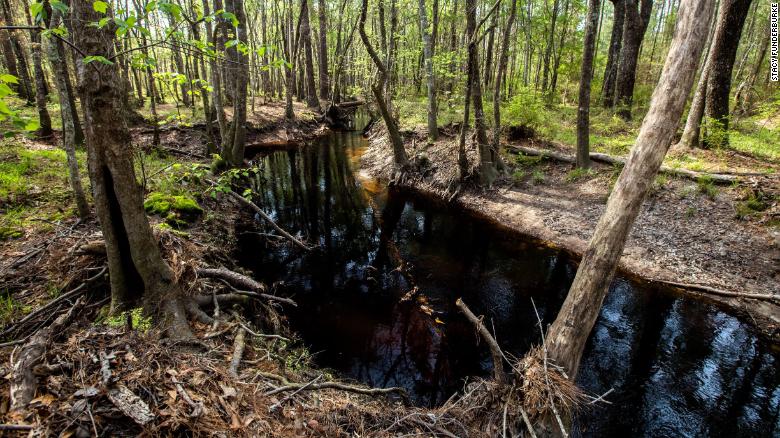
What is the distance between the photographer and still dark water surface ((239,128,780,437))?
213 inches

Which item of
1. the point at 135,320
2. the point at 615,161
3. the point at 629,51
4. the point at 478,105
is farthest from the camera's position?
the point at 629,51

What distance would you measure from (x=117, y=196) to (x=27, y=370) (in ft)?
6.53

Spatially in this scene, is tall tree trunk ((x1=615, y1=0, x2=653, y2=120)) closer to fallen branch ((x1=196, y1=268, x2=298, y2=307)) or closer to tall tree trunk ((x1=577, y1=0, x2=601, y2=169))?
tall tree trunk ((x1=577, y1=0, x2=601, y2=169))

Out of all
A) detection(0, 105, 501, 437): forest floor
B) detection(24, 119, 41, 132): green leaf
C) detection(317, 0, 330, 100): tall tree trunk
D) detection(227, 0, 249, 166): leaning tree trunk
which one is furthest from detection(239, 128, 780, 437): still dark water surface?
detection(317, 0, 330, 100): tall tree trunk

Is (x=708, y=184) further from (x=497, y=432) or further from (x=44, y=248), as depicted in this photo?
(x=44, y=248)

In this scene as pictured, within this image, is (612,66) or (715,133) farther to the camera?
(612,66)

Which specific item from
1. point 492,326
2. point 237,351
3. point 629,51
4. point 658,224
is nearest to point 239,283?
point 237,351

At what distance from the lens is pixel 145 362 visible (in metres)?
2.86

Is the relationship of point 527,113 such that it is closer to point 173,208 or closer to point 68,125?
point 173,208

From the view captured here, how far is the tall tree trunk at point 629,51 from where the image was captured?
16.1 m

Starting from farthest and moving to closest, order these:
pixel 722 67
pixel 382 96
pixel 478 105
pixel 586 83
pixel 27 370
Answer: pixel 382 96 → pixel 478 105 → pixel 586 83 → pixel 722 67 → pixel 27 370

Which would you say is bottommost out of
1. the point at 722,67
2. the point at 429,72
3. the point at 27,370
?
the point at 27,370

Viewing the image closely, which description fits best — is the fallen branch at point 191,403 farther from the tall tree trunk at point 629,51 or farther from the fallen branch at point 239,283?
the tall tree trunk at point 629,51

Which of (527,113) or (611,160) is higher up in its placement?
(527,113)
